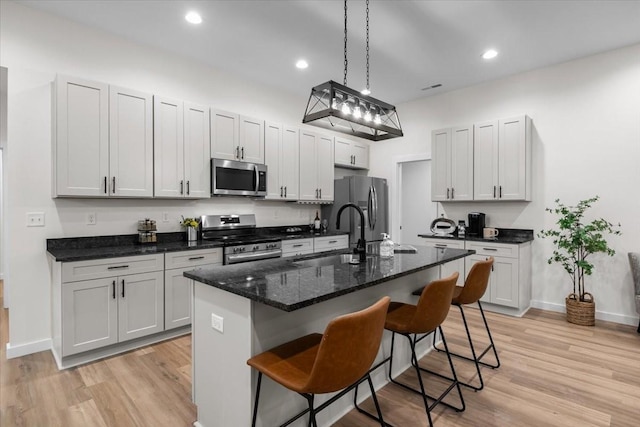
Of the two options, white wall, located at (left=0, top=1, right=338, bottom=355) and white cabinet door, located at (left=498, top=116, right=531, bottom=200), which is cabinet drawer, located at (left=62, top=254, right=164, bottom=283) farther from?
white cabinet door, located at (left=498, top=116, right=531, bottom=200)

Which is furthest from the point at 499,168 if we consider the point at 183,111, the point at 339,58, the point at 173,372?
the point at 173,372

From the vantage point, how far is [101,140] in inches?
120

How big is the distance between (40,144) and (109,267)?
4.39 feet

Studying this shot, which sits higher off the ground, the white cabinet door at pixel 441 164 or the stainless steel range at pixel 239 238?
the white cabinet door at pixel 441 164

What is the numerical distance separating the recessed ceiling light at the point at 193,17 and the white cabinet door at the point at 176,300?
95.1 inches

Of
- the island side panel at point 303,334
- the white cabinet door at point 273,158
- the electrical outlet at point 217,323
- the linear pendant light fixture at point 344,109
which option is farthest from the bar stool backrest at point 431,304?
the white cabinet door at point 273,158

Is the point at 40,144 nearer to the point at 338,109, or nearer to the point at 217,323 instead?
the point at 217,323

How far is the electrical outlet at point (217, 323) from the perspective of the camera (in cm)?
171

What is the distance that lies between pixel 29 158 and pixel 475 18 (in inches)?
170

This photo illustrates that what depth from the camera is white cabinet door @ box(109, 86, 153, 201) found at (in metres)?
3.12

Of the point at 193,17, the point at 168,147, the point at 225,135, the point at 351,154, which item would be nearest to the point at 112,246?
the point at 168,147

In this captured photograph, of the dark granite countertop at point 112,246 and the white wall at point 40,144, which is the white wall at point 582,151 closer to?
the dark granite countertop at point 112,246

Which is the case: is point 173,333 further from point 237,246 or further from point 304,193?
point 304,193

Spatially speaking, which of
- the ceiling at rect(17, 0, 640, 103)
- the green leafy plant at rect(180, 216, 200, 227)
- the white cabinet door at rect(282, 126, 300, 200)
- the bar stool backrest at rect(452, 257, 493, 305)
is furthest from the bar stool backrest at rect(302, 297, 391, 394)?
the white cabinet door at rect(282, 126, 300, 200)
